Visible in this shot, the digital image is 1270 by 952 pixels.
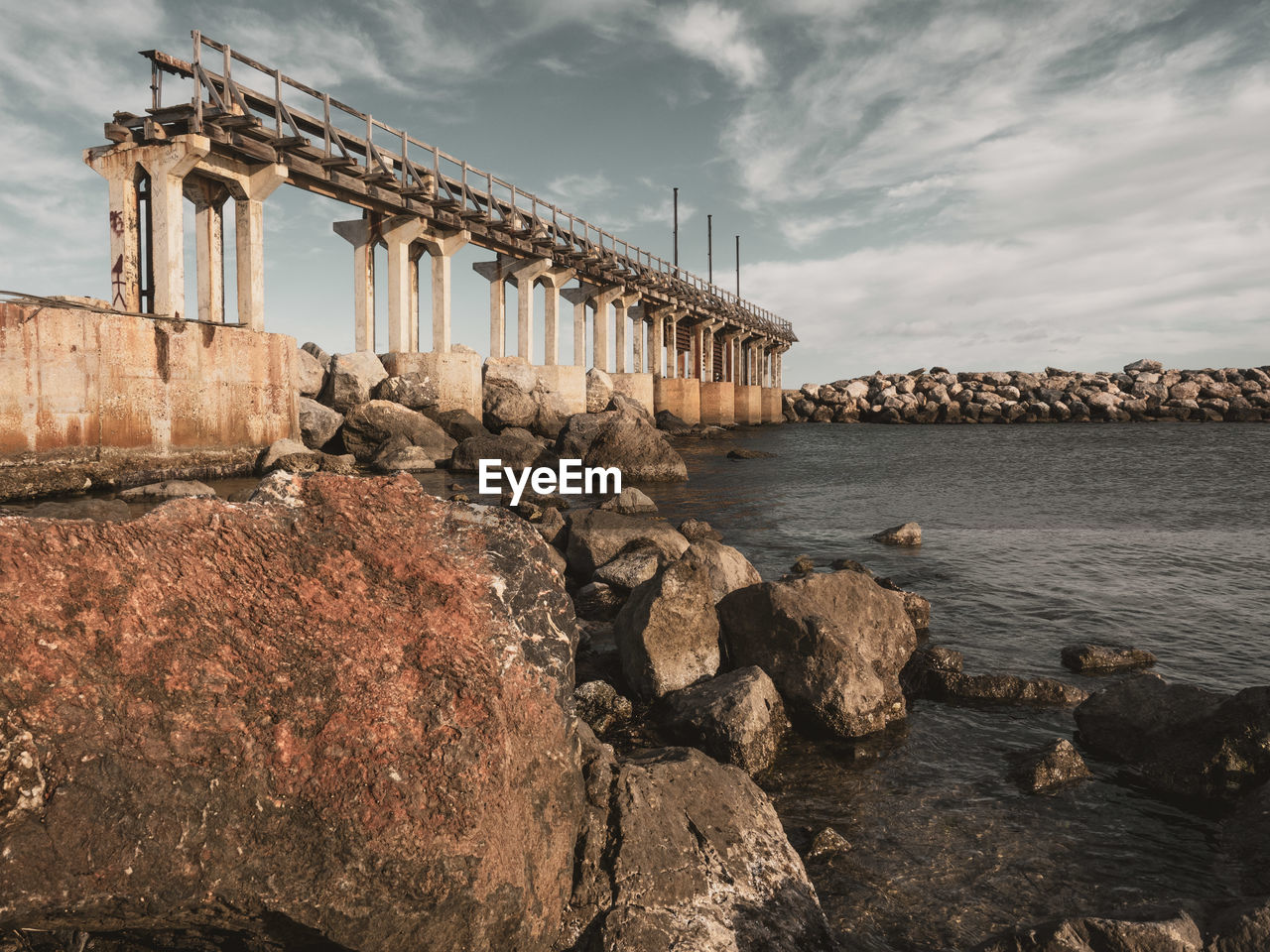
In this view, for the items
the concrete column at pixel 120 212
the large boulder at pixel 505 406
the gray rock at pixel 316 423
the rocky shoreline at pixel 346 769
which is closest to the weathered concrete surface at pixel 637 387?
the large boulder at pixel 505 406

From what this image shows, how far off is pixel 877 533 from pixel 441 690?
12177 mm

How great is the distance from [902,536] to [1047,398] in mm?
62795

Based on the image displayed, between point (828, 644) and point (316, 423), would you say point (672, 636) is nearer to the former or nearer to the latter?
point (828, 644)

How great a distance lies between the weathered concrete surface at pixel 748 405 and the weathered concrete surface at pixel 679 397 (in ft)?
32.4

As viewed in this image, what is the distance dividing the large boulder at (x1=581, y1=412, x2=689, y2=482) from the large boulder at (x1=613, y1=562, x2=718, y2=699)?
579 inches

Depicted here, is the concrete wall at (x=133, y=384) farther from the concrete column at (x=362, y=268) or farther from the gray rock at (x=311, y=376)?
the concrete column at (x=362, y=268)

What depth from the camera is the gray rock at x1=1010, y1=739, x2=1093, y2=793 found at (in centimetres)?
496

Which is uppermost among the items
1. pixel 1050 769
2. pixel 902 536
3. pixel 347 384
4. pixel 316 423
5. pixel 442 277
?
pixel 442 277

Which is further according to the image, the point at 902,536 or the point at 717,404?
the point at 717,404

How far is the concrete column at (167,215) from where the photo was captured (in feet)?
54.8

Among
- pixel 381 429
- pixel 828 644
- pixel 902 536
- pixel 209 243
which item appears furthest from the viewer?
pixel 381 429

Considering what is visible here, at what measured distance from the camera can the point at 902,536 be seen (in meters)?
13.1

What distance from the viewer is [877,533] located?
13.9 m

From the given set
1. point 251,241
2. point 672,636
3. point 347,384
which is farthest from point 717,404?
point 672,636
